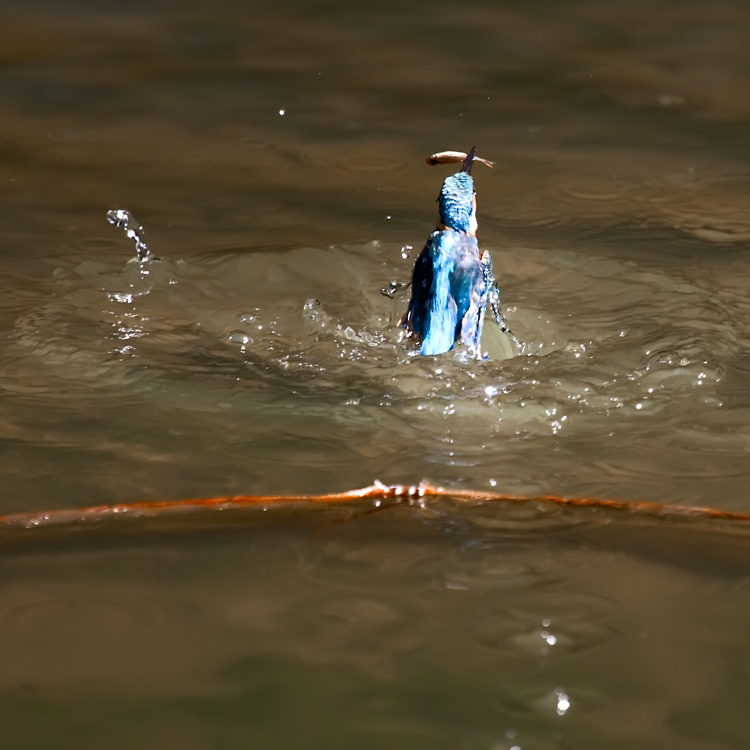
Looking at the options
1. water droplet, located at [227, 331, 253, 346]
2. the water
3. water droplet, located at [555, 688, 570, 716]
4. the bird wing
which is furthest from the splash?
water droplet, located at [555, 688, 570, 716]

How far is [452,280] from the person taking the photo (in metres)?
2.68

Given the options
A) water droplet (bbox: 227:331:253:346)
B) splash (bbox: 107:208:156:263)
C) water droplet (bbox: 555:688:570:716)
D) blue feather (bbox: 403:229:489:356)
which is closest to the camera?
water droplet (bbox: 555:688:570:716)

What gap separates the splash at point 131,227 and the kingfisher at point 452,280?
1.29 metres

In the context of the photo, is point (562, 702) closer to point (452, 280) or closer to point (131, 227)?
point (452, 280)

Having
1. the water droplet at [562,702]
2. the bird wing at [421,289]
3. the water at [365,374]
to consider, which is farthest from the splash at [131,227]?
the water droplet at [562,702]

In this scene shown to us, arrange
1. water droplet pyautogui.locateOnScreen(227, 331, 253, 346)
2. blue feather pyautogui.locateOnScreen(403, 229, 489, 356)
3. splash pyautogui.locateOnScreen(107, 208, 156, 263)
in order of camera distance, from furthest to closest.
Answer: splash pyautogui.locateOnScreen(107, 208, 156, 263) < water droplet pyautogui.locateOnScreen(227, 331, 253, 346) < blue feather pyautogui.locateOnScreen(403, 229, 489, 356)

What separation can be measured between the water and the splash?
6cm

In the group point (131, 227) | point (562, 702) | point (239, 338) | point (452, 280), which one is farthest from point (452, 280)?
point (131, 227)

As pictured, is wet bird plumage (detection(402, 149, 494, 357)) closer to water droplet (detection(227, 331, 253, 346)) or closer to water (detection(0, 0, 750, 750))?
water (detection(0, 0, 750, 750))

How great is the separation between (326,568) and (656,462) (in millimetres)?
812

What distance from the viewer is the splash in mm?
3762

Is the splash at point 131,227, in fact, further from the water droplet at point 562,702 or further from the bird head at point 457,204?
the water droplet at point 562,702

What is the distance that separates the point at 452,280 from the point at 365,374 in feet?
1.10

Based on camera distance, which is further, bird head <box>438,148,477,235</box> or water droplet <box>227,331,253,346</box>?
water droplet <box>227,331,253,346</box>
